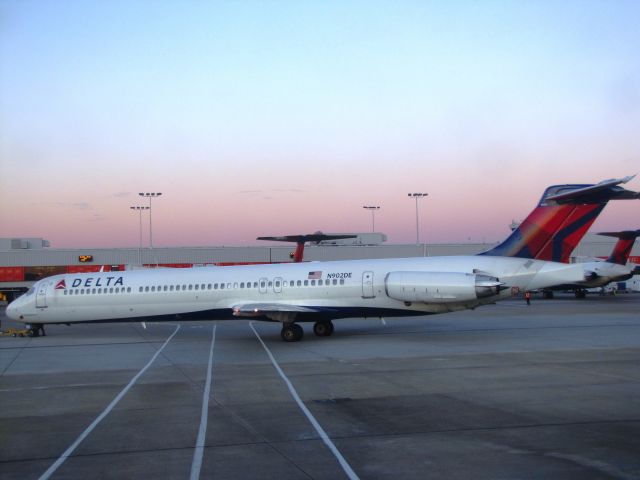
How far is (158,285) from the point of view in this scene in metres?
25.5

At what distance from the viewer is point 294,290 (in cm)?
2420

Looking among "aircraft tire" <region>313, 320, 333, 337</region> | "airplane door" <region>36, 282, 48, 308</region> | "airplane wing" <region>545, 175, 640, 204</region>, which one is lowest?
"aircraft tire" <region>313, 320, 333, 337</region>

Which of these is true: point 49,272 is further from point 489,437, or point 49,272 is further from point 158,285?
point 489,437

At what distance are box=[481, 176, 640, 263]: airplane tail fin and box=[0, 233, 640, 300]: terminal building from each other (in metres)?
39.6

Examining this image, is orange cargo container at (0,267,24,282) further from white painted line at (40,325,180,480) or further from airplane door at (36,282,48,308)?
white painted line at (40,325,180,480)

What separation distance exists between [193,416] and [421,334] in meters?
14.9

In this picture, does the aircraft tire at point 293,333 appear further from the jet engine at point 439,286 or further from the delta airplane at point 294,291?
the jet engine at point 439,286

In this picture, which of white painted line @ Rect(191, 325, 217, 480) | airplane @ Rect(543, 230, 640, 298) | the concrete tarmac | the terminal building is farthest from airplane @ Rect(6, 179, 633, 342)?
the terminal building

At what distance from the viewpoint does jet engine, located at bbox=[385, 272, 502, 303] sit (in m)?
21.2

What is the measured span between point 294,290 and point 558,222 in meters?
9.71

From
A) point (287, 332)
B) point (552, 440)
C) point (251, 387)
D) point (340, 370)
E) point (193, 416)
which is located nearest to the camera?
point (552, 440)

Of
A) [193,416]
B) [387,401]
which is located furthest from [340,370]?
[193,416]

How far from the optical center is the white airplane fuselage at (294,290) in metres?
21.7

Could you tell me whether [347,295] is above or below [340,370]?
above
